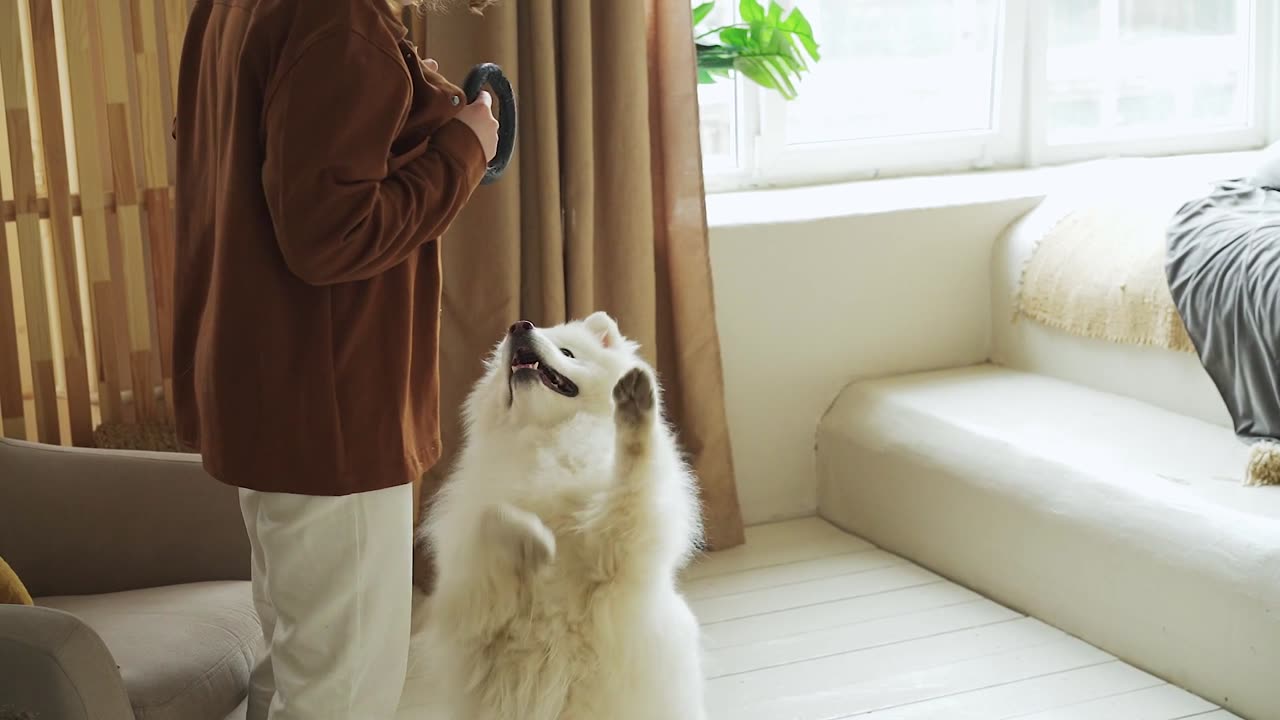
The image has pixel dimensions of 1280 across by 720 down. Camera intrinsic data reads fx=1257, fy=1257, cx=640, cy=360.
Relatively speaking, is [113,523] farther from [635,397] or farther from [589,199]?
[589,199]

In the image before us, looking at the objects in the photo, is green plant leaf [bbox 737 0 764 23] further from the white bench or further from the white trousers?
the white trousers

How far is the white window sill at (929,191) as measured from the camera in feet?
10.2

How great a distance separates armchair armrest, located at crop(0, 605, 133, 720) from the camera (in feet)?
4.40

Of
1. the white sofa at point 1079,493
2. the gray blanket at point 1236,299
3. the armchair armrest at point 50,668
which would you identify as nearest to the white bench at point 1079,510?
A: the white sofa at point 1079,493

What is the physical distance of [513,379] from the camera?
1757 millimetres

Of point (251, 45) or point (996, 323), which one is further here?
point (996, 323)

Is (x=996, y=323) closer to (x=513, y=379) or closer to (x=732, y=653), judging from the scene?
(x=732, y=653)

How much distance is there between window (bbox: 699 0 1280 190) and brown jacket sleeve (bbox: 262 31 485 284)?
7.05ft

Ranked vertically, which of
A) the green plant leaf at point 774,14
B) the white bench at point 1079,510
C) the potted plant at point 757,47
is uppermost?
the green plant leaf at point 774,14

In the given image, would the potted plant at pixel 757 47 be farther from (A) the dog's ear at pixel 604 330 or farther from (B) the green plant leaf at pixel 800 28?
(A) the dog's ear at pixel 604 330

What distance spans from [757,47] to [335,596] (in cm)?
206

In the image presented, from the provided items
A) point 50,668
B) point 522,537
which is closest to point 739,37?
point 522,537

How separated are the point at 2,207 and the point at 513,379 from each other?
1182mm

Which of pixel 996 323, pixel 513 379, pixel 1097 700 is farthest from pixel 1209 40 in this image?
pixel 513 379
